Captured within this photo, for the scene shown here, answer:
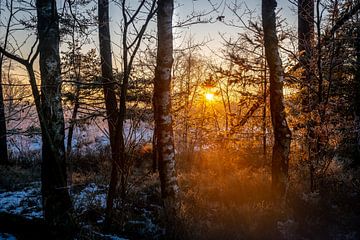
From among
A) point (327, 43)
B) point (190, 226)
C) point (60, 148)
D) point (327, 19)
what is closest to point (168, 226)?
point (190, 226)

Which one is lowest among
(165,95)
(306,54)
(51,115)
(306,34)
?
(51,115)

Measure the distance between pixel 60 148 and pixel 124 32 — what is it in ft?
8.26

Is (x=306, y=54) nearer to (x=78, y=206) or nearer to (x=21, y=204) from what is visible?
(x=78, y=206)

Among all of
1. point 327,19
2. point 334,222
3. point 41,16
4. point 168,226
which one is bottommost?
point 334,222

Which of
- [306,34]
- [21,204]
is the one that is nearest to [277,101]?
[306,34]

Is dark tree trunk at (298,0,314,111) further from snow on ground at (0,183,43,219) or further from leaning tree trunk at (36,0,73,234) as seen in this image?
snow on ground at (0,183,43,219)

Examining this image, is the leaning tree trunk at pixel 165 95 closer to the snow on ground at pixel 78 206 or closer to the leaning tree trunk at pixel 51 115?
the snow on ground at pixel 78 206

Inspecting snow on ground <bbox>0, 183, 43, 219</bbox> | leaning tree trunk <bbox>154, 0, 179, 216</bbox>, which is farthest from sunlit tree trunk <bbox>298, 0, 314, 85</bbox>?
snow on ground <bbox>0, 183, 43, 219</bbox>

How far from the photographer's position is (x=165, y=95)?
645 cm

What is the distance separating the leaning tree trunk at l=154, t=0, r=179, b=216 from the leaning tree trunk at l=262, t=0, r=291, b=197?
2.40 meters

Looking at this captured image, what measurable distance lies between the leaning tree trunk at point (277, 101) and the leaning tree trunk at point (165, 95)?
240cm

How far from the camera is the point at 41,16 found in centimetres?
561

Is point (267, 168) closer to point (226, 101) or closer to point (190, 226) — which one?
point (190, 226)

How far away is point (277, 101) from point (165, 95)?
2.79 meters
